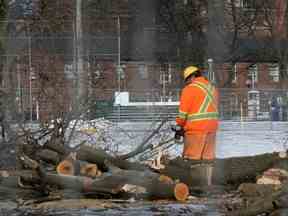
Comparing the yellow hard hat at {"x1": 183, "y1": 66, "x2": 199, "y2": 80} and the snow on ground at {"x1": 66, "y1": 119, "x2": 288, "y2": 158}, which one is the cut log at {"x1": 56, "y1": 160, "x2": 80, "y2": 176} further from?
the snow on ground at {"x1": 66, "y1": 119, "x2": 288, "y2": 158}

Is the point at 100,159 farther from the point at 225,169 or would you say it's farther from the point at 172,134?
the point at 172,134

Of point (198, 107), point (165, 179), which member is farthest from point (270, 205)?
point (198, 107)

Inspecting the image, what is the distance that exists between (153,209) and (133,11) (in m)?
0.83

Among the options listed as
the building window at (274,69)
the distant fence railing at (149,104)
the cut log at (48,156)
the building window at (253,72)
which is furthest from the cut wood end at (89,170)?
the building window at (253,72)

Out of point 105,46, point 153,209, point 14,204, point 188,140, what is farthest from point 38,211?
point 105,46

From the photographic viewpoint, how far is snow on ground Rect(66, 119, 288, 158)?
4.14m

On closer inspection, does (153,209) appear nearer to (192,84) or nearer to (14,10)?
(192,84)

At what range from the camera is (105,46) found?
158 inches

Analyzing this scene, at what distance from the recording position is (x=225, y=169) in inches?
130

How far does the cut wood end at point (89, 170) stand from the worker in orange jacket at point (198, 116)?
385 mm

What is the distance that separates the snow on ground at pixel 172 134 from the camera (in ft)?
13.6

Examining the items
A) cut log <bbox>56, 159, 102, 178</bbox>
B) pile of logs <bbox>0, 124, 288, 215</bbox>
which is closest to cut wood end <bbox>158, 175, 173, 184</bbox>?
pile of logs <bbox>0, 124, 288, 215</bbox>

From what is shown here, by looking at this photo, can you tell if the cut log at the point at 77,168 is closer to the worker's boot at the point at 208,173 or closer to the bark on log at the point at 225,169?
the bark on log at the point at 225,169

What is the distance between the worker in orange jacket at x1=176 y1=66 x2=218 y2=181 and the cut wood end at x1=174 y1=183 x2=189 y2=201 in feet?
0.86
